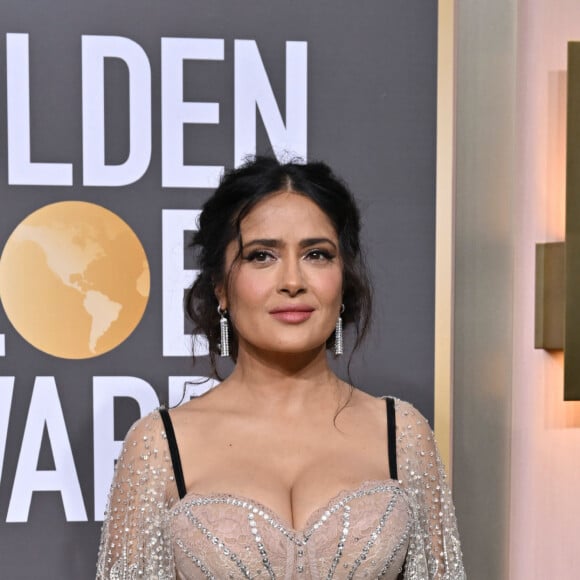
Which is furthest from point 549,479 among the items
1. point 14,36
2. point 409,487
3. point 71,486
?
point 14,36

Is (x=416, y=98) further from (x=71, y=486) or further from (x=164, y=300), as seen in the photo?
(x=71, y=486)

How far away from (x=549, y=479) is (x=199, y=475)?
0.93m

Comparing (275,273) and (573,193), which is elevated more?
(573,193)

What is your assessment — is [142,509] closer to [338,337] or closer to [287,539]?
[287,539]

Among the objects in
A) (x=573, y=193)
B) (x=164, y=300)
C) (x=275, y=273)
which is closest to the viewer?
(x=275, y=273)

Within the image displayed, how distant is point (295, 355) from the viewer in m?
1.58

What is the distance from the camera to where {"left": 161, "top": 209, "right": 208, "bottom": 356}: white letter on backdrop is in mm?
2027

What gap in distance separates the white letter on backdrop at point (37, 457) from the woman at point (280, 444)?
448 mm

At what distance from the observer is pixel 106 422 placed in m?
2.02

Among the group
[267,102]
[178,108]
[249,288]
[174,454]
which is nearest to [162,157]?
[178,108]

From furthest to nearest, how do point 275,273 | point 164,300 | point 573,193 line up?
point 164,300 → point 573,193 → point 275,273

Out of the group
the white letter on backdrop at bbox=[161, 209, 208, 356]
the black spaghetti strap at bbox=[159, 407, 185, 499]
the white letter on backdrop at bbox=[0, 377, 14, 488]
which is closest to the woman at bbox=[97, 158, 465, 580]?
the black spaghetti strap at bbox=[159, 407, 185, 499]

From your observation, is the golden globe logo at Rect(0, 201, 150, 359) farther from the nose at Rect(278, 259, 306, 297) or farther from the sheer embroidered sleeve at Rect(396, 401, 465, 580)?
the sheer embroidered sleeve at Rect(396, 401, 465, 580)

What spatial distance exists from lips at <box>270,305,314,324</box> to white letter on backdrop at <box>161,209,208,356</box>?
57 centimetres
